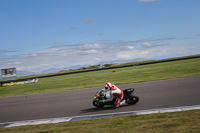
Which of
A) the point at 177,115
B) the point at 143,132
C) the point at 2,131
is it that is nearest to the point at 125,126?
the point at 143,132

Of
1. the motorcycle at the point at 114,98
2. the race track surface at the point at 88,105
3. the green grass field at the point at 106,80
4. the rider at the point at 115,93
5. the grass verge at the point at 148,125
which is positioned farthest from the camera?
the green grass field at the point at 106,80

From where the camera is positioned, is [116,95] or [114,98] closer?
[116,95]

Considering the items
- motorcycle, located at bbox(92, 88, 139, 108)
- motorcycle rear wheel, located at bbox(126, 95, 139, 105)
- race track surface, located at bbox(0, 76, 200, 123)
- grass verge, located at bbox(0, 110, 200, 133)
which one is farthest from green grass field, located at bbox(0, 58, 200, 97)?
grass verge, located at bbox(0, 110, 200, 133)

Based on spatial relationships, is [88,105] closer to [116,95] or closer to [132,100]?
[116,95]

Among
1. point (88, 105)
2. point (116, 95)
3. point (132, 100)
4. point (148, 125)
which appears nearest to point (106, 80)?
point (88, 105)

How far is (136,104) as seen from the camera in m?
10.0

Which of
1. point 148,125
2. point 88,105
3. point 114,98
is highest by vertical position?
point 114,98

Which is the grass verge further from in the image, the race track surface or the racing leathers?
the racing leathers

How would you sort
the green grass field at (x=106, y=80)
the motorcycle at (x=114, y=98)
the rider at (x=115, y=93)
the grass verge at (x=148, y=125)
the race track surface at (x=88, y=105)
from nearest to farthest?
the grass verge at (x=148, y=125)
the race track surface at (x=88, y=105)
the rider at (x=115, y=93)
the motorcycle at (x=114, y=98)
the green grass field at (x=106, y=80)

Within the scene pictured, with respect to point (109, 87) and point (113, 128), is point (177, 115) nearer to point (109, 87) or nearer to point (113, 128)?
point (113, 128)

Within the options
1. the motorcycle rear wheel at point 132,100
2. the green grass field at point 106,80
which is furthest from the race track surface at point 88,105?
the green grass field at point 106,80

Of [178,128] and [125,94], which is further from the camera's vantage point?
[125,94]

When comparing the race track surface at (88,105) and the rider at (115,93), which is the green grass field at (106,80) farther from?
the rider at (115,93)

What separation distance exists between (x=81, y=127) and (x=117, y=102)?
3331mm
